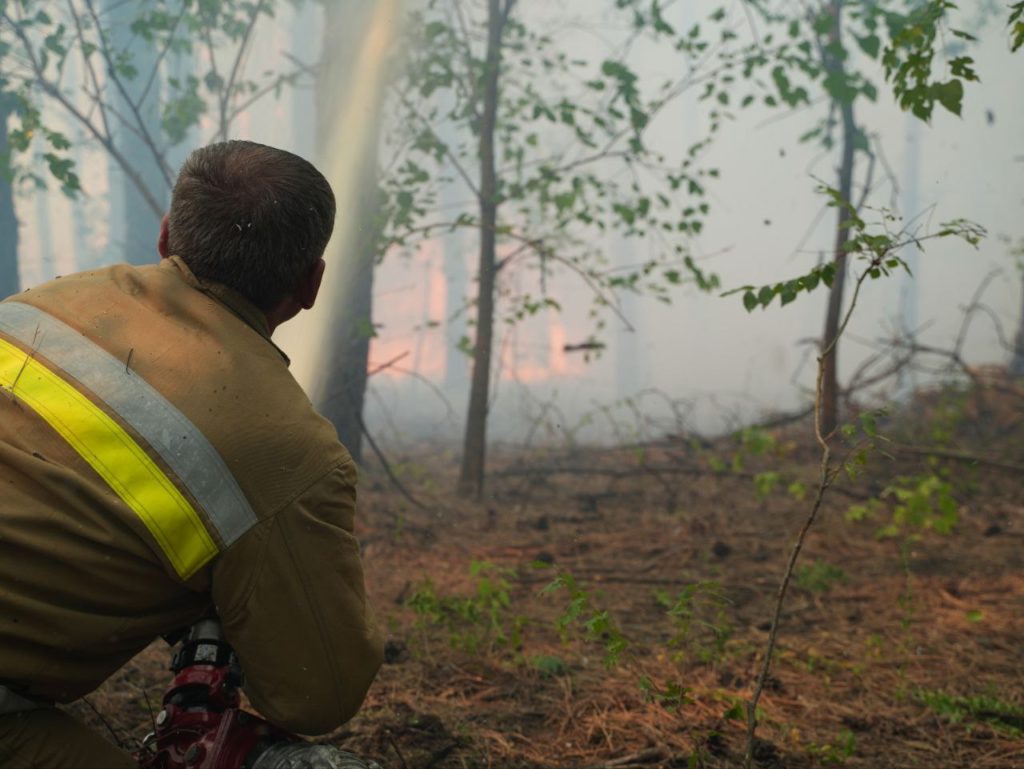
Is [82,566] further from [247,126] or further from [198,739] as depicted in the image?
[247,126]

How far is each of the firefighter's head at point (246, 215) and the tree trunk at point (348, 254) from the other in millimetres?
4658

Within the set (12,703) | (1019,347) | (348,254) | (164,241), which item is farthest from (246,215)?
(1019,347)

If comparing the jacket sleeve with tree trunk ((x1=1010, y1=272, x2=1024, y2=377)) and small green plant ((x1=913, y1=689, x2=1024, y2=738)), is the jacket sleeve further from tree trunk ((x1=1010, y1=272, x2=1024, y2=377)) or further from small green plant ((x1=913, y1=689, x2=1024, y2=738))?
tree trunk ((x1=1010, y1=272, x2=1024, y2=377))

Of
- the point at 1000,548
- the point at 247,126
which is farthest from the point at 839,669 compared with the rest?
the point at 247,126

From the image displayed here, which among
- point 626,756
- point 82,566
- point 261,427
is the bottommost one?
point 626,756

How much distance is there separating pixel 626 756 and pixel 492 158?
534cm

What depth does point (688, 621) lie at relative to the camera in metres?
2.80

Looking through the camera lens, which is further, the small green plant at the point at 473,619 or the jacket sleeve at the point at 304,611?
the small green plant at the point at 473,619

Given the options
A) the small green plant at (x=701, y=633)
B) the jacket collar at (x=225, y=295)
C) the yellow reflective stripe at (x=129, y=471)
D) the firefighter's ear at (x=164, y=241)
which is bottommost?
the small green plant at (x=701, y=633)

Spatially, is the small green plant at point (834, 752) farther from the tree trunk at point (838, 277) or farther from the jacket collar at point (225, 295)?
the tree trunk at point (838, 277)

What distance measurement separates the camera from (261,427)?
159cm

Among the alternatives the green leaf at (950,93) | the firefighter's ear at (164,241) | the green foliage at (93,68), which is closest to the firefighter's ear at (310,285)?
the firefighter's ear at (164,241)

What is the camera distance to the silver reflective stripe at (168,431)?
1.52m

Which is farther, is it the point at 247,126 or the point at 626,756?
the point at 247,126
